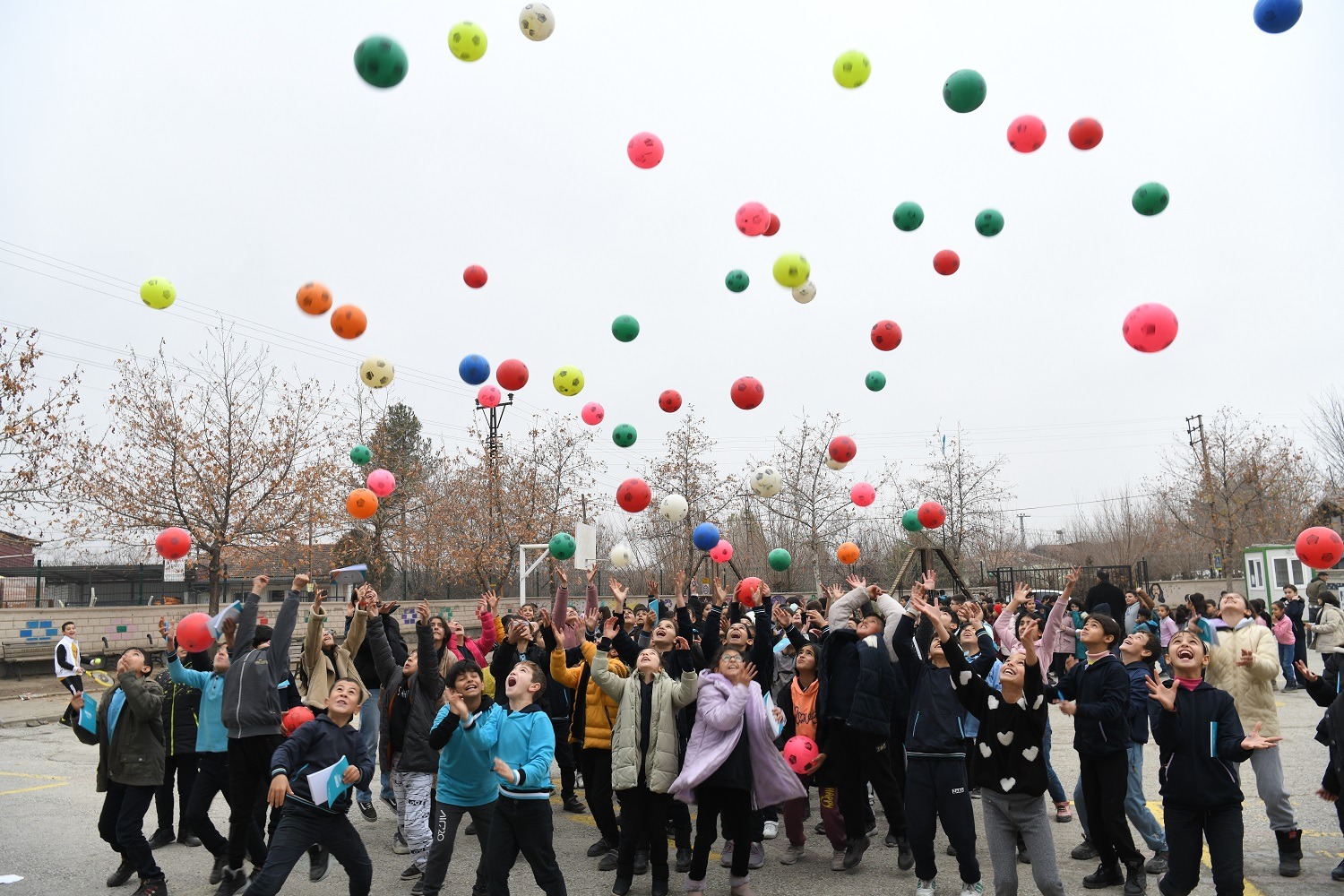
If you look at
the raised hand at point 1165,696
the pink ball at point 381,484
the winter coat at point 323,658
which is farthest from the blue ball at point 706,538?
the raised hand at point 1165,696

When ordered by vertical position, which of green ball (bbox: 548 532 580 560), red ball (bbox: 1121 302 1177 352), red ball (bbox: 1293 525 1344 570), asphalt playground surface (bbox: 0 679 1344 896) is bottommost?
asphalt playground surface (bbox: 0 679 1344 896)

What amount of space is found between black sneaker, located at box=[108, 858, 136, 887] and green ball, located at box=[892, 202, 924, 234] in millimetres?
10154

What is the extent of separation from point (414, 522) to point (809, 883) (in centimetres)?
2995

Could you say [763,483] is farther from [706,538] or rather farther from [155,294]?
[155,294]

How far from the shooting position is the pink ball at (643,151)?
441 inches

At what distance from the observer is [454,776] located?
5.73 m

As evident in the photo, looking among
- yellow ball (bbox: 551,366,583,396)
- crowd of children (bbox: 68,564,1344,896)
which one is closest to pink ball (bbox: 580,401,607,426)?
yellow ball (bbox: 551,366,583,396)

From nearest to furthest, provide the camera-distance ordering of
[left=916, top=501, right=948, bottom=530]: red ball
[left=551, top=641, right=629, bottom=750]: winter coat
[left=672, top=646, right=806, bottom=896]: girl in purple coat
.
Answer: [left=672, top=646, right=806, bottom=896]: girl in purple coat
[left=551, top=641, right=629, bottom=750]: winter coat
[left=916, top=501, right=948, bottom=530]: red ball

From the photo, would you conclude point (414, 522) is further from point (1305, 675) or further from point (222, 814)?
point (1305, 675)

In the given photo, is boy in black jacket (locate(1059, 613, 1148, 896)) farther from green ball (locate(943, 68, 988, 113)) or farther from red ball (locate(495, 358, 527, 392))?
red ball (locate(495, 358, 527, 392))

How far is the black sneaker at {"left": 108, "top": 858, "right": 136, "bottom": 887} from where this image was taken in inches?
261

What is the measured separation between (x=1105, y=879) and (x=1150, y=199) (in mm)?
6950

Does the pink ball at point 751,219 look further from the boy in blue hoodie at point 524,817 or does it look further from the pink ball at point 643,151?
the boy in blue hoodie at point 524,817

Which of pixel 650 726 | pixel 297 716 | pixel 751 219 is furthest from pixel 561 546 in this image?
pixel 650 726
